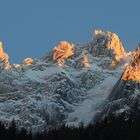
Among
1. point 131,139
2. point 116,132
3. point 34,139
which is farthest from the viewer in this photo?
point 34,139

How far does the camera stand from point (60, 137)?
181 metres

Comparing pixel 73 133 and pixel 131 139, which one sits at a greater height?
pixel 73 133

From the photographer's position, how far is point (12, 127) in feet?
527

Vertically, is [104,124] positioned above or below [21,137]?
above

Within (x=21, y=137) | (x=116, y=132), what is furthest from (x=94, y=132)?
(x=21, y=137)

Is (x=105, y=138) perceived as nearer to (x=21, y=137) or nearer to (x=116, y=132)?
(x=116, y=132)

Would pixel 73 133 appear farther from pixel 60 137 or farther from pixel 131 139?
pixel 131 139

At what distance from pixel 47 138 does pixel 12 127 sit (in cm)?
2249

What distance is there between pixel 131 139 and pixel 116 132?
10.7m

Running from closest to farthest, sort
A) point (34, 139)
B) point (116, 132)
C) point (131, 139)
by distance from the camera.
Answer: point (131, 139)
point (116, 132)
point (34, 139)

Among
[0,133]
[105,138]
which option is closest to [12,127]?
[0,133]

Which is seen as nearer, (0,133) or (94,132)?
(0,133)

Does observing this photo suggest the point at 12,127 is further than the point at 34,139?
No

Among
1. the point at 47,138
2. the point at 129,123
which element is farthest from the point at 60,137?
the point at 129,123
